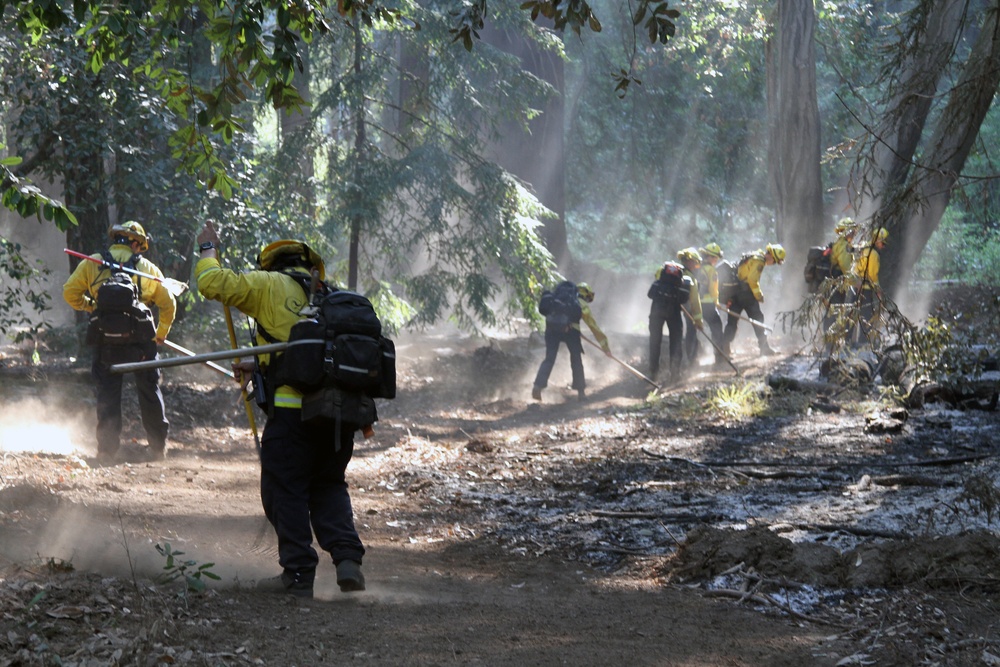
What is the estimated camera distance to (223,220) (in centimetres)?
1186

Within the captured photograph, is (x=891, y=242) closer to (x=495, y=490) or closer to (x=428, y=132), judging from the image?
(x=428, y=132)

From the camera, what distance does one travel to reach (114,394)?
9.26 m

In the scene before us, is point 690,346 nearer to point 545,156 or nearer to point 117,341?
point 545,156

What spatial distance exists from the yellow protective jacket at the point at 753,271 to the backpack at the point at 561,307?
3.21m

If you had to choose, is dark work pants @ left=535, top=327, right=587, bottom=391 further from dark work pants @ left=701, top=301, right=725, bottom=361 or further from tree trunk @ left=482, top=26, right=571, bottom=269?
tree trunk @ left=482, top=26, right=571, bottom=269

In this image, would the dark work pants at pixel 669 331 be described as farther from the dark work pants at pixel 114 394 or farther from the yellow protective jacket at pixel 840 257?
the dark work pants at pixel 114 394

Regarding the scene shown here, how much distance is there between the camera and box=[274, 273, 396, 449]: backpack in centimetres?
523

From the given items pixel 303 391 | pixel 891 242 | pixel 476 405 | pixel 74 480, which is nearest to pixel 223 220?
pixel 74 480

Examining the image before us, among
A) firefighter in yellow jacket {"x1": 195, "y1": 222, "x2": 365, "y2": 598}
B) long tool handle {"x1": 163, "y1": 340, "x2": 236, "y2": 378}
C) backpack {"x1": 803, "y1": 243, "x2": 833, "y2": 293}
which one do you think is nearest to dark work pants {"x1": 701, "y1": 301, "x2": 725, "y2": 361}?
backpack {"x1": 803, "y1": 243, "x2": 833, "y2": 293}

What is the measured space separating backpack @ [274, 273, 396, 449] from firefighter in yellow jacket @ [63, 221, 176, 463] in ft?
13.6

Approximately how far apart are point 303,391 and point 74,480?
12.0ft

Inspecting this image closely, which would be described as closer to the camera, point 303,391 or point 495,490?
point 303,391

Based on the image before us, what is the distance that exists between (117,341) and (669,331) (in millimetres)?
10021

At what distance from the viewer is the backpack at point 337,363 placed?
5227 millimetres
